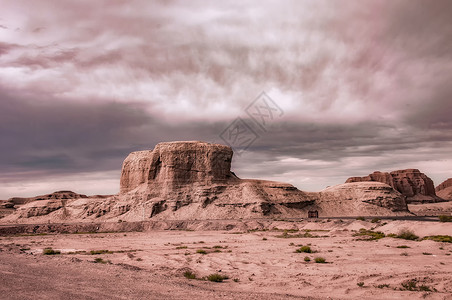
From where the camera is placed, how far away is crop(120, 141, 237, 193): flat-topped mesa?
85.9 meters

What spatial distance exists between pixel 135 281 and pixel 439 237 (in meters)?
24.1

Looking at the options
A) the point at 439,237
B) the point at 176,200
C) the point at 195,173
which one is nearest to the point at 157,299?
the point at 439,237

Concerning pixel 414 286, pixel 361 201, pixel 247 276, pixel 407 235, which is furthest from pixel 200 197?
pixel 414 286

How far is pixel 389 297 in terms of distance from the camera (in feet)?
37.9

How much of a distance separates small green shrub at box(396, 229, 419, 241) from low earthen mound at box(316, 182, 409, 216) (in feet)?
172

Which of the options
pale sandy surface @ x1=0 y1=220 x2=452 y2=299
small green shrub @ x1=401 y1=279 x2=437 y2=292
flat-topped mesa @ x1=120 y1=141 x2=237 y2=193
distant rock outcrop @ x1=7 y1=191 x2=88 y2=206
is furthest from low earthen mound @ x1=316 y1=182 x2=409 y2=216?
distant rock outcrop @ x1=7 y1=191 x2=88 y2=206

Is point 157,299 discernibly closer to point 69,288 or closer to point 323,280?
point 69,288

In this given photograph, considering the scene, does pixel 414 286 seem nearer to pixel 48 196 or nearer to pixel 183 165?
pixel 183 165

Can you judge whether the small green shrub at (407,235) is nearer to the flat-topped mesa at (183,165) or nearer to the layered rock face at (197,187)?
the layered rock face at (197,187)

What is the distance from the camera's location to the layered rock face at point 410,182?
183 m

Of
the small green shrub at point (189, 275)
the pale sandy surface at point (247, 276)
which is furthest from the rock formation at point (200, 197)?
the small green shrub at point (189, 275)

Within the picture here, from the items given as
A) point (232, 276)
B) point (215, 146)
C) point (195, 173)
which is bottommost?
point (232, 276)

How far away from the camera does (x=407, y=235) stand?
93.5 feet

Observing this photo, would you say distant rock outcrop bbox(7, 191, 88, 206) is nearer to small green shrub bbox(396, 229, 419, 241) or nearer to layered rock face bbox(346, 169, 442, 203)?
layered rock face bbox(346, 169, 442, 203)
